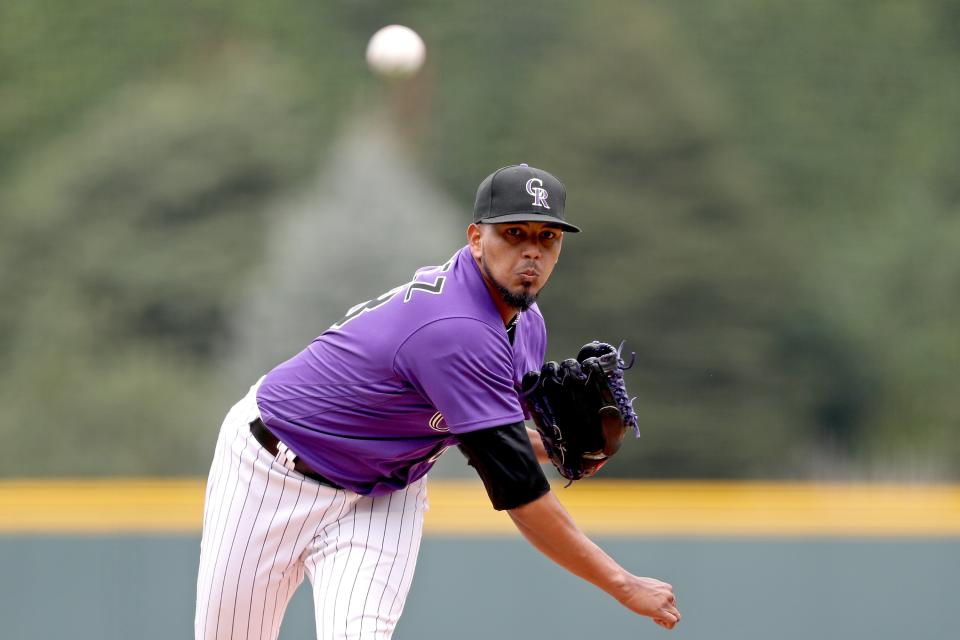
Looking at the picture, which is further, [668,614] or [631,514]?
[631,514]

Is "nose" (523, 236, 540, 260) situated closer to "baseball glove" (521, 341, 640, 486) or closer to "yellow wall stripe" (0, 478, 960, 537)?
"baseball glove" (521, 341, 640, 486)

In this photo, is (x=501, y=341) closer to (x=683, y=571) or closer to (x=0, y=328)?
(x=683, y=571)

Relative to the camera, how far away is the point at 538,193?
286 cm

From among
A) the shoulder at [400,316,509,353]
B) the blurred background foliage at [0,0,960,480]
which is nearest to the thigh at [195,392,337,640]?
the shoulder at [400,316,509,353]

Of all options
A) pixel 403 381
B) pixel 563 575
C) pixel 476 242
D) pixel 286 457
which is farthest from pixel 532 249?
pixel 563 575

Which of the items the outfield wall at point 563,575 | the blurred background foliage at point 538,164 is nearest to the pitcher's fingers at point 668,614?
the outfield wall at point 563,575

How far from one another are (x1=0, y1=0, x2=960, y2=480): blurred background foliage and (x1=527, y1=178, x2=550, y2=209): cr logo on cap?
8408 mm

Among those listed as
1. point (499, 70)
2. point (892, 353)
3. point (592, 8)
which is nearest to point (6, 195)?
point (499, 70)

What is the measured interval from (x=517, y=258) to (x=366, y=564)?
2.71 ft

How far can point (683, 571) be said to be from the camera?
5.45m

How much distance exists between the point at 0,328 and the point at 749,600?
11.3 m

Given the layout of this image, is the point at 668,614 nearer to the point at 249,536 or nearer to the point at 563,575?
the point at 249,536

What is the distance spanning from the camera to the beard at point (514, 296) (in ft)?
9.50

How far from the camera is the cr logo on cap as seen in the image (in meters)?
2.86
